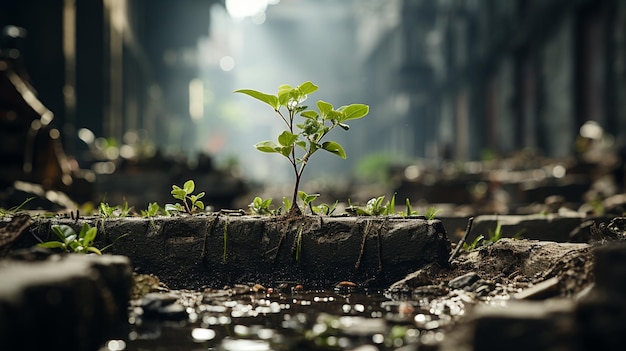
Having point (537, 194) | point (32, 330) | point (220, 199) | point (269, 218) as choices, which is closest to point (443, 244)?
point (269, 218)

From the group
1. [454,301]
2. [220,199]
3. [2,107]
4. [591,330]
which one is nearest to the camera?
[591,330]

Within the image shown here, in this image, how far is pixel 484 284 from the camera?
3.10 metres

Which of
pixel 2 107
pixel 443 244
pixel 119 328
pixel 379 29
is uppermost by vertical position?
pixel 379 29

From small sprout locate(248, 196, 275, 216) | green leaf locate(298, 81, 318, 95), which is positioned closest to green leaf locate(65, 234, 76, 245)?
small sprout locate(248, 196, 275, 216)

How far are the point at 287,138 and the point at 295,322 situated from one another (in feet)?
4.03

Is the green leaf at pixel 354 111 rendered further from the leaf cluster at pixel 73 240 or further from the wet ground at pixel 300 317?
the leaf cluster at pixel 73 240

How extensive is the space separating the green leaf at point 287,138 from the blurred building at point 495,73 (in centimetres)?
682

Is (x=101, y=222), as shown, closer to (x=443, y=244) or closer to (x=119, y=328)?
(x=119, y=328)

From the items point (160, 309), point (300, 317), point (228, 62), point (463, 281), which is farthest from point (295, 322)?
point (228, 62)

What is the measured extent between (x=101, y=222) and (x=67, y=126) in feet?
22.2

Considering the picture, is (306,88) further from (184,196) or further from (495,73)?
(495,73)

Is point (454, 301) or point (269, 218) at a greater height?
point (269, 218)

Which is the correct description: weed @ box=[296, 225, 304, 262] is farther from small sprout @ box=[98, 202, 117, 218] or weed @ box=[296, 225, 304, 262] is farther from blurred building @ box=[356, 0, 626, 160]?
blurred building @ box=[356, 0, 626, 160]

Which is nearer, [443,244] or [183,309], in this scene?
[183,309]
